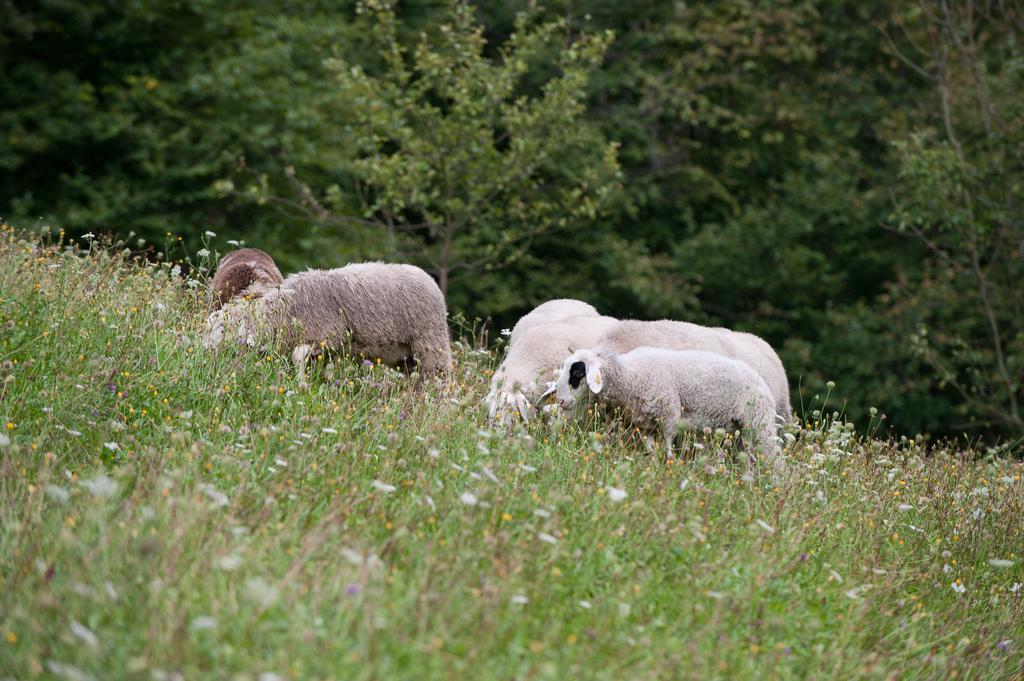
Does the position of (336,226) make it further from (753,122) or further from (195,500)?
(195,500)

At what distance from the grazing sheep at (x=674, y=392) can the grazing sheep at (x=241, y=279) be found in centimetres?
248

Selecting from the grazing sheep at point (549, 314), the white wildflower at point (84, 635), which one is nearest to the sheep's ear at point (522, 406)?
the grazing sheep at point (549, 314)

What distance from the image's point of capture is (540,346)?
8.36m

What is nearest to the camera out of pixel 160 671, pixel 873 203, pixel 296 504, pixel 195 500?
pixel 160 671

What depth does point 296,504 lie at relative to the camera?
4914 mm

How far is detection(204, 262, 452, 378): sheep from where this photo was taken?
758cm

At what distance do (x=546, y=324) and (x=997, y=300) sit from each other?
13.7m

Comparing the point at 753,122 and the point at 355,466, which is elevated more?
the point at 355,466

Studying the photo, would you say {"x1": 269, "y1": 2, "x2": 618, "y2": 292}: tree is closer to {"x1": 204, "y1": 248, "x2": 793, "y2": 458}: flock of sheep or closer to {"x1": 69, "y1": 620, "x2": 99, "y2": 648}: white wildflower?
{"x1": 204, "y1": 248, "x2": 793, "y2": 458}: flock of sheep

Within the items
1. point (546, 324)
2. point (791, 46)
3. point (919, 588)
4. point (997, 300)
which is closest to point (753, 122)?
point (791, 46)

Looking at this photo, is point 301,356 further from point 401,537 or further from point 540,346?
point 401,537

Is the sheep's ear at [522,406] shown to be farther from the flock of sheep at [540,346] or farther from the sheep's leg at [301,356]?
the sheep's leg at [301,356]

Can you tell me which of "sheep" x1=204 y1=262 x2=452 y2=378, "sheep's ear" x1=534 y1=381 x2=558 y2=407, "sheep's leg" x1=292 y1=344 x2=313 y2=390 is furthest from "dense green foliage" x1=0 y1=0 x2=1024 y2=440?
"sheep's ear" x1=534 y1=381 x2=558 y2=407

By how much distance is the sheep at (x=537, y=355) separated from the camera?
7.70 metres
